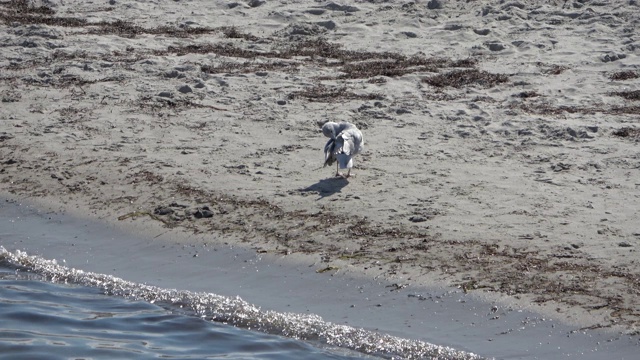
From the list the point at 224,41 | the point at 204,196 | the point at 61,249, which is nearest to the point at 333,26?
the point at 224,41

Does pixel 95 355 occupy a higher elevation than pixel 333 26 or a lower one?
lower

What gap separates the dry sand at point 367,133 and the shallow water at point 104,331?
0.80 metres

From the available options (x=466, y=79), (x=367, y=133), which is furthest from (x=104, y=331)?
(x=466, y=79)

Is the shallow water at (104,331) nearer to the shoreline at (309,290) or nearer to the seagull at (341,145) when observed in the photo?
the shoreline at (309,290)

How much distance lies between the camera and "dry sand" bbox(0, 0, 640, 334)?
23.7 ft

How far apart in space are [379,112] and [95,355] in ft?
12.8

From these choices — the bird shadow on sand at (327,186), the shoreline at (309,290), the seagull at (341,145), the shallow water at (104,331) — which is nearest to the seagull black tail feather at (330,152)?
the seagull at (341,145)

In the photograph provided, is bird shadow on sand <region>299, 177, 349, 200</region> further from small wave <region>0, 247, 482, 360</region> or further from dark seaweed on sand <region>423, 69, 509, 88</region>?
dark seaweed on sand <region>423, 69, 509, 88</region>

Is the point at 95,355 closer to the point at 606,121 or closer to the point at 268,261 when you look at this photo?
the point at 268,261

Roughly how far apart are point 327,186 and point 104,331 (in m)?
2.11

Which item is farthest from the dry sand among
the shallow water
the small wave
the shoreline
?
the shallow water

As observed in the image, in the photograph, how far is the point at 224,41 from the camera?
12.4 metres

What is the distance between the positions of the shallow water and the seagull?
1.93 meters

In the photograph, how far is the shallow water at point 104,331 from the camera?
6.61 m
